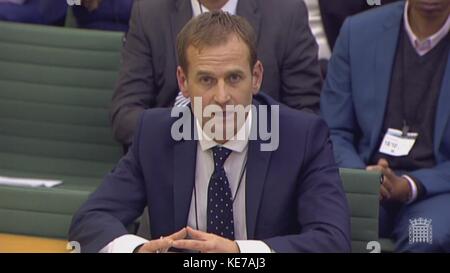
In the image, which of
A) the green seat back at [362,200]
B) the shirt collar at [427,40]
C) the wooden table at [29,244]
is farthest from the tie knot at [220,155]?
the shirt collar at [427,40]

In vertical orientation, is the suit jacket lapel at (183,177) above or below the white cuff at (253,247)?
above

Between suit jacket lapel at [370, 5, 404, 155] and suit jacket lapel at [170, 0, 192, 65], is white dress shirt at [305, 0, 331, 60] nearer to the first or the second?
suit jacket lapel at [370, 5, 404, 155]

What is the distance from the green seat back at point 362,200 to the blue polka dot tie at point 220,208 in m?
0.40

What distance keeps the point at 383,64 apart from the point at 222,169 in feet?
4.60

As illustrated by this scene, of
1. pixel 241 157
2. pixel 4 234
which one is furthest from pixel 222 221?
pixel 4 234

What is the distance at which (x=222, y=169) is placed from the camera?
3.29 metres

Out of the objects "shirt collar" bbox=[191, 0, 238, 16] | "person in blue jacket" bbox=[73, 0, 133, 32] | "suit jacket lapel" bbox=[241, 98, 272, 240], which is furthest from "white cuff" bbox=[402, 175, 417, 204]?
"person in blue jacket" bbox=[73, 0, 133, 32]

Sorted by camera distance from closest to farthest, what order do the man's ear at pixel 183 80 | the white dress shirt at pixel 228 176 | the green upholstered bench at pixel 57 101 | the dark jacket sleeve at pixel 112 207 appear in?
the dark jacket sleeve at pixel 112 207, the white dress shirt at pixel 228 176, the man's ear at pixel 183 80, the green upholstered bench at pixel 57 101

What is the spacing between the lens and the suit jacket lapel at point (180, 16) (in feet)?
14.5

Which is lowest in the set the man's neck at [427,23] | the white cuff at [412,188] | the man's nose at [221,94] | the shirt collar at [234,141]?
the white cuff at [412,188]

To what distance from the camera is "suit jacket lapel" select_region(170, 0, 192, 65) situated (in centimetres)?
441

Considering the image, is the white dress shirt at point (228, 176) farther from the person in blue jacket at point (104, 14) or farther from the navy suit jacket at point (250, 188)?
the person in blue jacket at point (104, 14)
